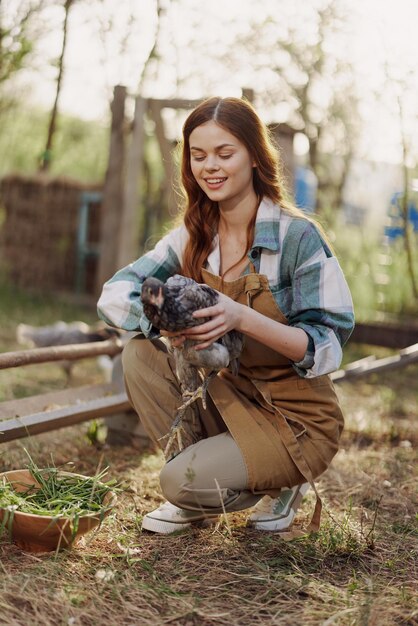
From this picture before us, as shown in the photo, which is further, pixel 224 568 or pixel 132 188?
pixel 132 188

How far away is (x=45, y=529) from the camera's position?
2.25 metres

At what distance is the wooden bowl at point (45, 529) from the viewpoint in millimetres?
2242

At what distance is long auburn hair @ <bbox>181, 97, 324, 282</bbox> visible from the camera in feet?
8.37

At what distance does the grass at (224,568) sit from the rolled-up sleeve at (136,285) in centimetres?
66

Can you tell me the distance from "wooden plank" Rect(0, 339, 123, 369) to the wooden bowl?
30.2 inches

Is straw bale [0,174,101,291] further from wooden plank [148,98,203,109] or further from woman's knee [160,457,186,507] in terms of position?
woman's knee [160,457,186,507]

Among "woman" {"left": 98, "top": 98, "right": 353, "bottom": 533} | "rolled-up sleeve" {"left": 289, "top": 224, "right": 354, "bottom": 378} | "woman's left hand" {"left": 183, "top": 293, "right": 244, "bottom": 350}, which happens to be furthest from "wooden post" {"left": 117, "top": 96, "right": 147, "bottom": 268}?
"woman's left hand" {"left": 183, "top": 293, "right": 244, "bottom": 350}

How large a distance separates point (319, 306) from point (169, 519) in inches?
35.0

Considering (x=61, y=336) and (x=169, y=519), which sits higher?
(x=61, y=336)

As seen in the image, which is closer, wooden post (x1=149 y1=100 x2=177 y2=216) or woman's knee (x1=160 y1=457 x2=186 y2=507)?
woman's knee (x1=160 y1=457 x2=186 y2=507)

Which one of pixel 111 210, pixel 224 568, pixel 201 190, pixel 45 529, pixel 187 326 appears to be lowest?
pixel 224 568

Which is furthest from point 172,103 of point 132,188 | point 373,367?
point 373,367

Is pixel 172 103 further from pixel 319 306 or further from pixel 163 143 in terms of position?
pixel 319 306

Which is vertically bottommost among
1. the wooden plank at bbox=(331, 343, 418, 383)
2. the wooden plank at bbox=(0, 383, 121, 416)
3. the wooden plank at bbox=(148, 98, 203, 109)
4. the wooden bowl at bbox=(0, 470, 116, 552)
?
the wooden bowl at bbox=(0, 470, 116, 552)
